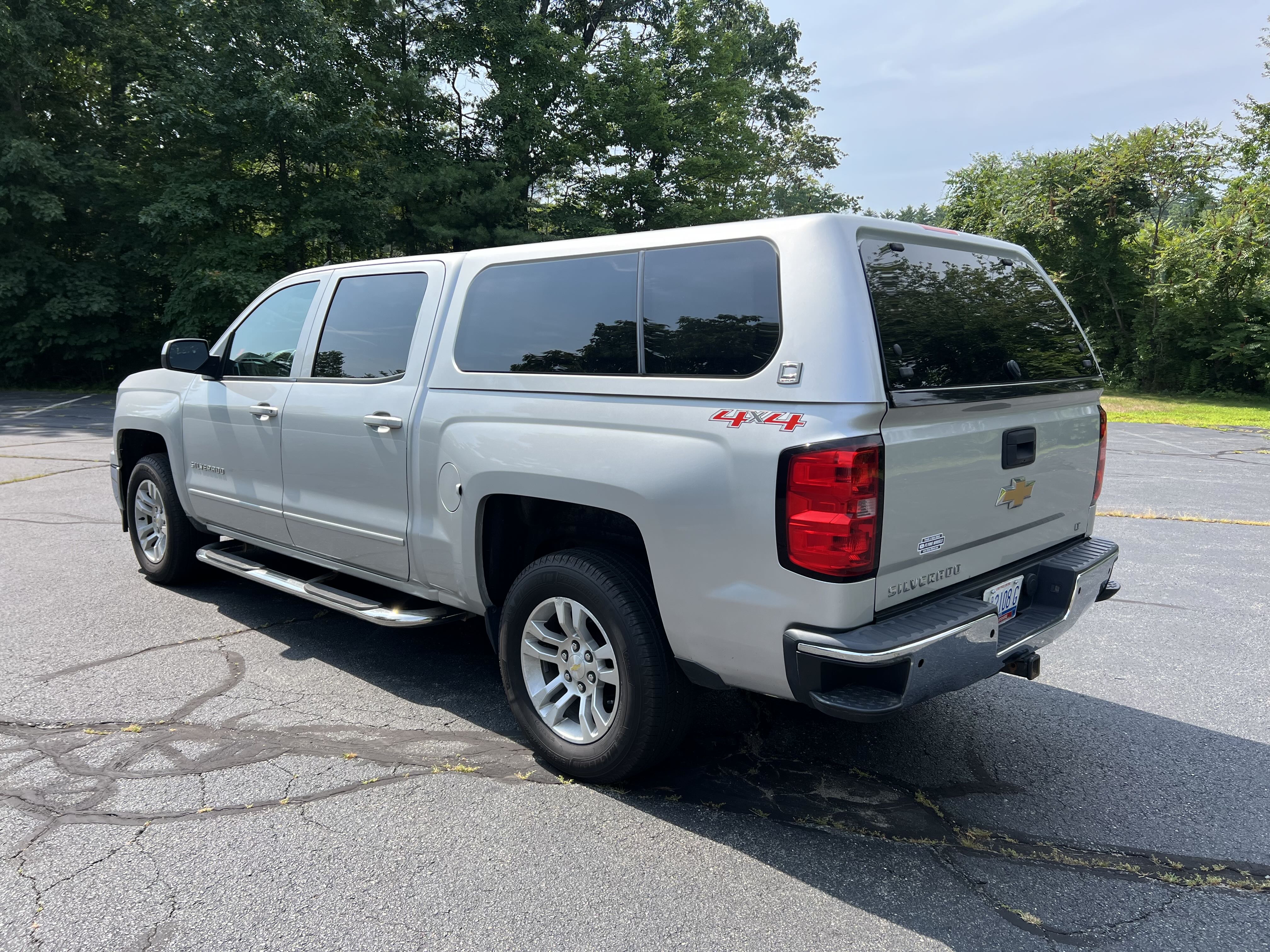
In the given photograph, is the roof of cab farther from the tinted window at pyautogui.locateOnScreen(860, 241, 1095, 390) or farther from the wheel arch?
the wheel arch

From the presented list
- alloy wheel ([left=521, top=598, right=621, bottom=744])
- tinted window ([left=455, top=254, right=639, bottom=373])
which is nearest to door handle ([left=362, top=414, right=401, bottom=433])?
tinted window ([left=455, top=254, right=639, bottom=373])

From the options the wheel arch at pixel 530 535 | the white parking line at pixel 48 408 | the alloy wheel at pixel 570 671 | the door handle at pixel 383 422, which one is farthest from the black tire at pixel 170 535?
the white parking line at pixel 48 408

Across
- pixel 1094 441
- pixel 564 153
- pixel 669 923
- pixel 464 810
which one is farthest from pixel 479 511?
pixel 564 153

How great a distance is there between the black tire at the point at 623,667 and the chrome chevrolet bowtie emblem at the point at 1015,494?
1337mm

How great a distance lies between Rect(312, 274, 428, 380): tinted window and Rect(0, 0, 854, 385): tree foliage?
54.6 feet

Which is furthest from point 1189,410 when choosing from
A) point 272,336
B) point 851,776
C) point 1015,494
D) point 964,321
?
point 272,336

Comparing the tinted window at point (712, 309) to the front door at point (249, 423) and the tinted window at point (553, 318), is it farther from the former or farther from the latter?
the front door at point (249, 423)

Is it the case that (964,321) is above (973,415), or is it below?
above

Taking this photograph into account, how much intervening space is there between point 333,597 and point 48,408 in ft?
58.6

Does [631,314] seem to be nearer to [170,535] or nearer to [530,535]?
[530,535]

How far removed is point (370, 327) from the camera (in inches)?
169

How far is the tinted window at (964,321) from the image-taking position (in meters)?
2.86

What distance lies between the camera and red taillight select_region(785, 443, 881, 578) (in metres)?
2.58

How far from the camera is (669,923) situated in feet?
8.29
